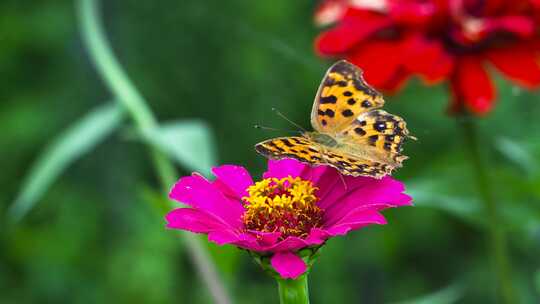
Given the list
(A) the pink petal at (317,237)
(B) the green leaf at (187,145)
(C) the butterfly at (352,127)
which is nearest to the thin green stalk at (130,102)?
(B) the green leaf at (187,145)

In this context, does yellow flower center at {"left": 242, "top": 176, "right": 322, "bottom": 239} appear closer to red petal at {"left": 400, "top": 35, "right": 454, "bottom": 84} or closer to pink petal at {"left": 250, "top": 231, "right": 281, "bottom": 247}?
pink petal at {"left": 250, "top": 231, "right": 281, "bottom": 247}

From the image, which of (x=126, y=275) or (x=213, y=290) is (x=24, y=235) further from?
(x=213, y=290)

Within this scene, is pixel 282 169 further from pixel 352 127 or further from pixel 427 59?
pixel 427 59

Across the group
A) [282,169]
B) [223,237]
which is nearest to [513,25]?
[282,169]

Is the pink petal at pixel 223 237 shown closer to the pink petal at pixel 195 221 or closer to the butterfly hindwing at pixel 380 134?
the pink petal at pixel 195 221

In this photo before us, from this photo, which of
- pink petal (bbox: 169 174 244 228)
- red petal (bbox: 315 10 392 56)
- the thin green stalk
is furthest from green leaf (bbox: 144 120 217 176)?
pink petal (bbox: 169 174 244 228)

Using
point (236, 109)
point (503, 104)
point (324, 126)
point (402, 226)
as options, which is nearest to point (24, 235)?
point (236, 109)
